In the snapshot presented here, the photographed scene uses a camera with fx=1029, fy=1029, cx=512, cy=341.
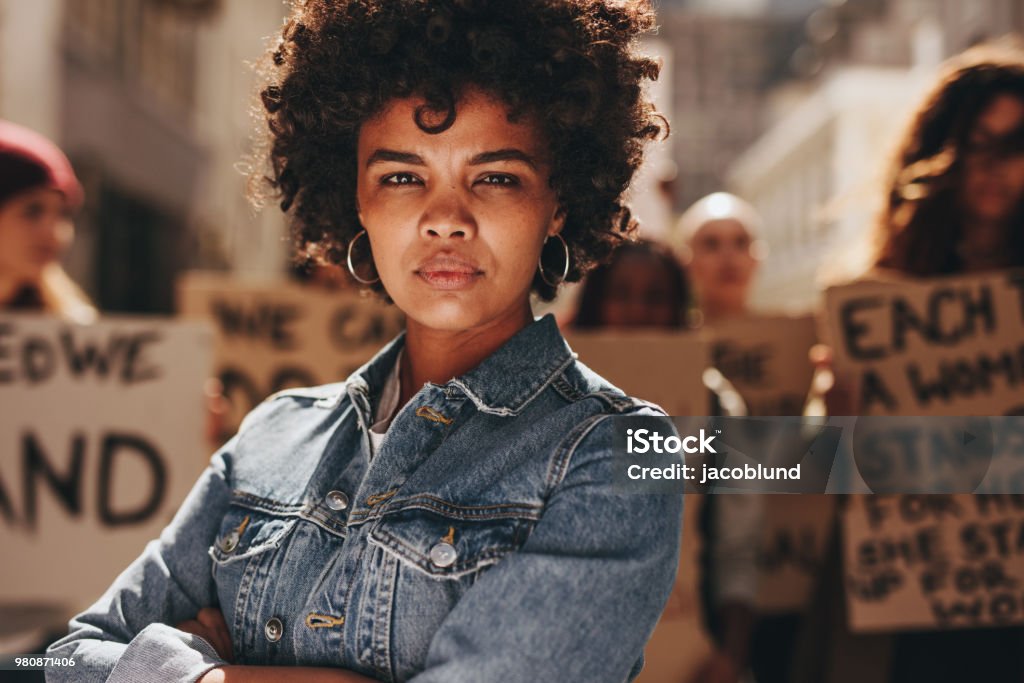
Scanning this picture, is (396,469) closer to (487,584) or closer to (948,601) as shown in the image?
(487,584)

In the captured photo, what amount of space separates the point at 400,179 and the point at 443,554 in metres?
0.54

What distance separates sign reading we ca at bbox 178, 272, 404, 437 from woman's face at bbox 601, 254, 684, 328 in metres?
0.79

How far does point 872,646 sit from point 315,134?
2087 mm

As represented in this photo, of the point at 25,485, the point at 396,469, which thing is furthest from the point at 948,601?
the point at 25,485

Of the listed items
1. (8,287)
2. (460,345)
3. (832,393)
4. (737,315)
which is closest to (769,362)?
(737,315)

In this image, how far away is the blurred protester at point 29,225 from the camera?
3383 mm

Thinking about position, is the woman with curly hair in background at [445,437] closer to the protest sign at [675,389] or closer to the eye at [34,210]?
the protest sign at [675,389]

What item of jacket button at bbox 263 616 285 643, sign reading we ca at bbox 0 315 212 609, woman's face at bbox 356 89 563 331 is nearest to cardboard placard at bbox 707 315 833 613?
sign reading we ca at bbox 0 315 212 609

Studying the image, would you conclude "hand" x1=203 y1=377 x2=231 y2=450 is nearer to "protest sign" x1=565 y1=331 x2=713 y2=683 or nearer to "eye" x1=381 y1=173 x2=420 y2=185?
"protest sign" x1=565 y1=331 x2=713 y2=683

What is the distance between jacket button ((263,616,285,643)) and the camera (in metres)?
1.42

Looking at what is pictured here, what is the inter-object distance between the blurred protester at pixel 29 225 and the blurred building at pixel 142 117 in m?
4.10

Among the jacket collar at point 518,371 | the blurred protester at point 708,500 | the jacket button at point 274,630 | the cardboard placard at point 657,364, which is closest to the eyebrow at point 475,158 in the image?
→ the jacket collar at point 518,371

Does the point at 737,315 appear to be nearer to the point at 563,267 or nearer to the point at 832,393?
the point at 832,393

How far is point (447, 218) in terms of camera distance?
1435 mm
